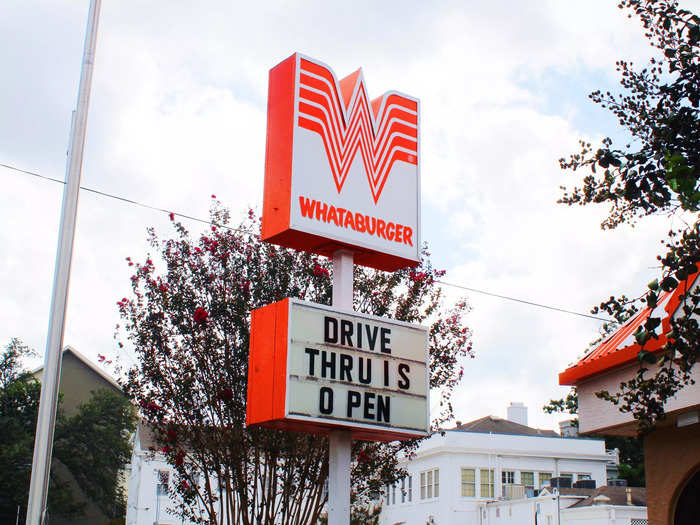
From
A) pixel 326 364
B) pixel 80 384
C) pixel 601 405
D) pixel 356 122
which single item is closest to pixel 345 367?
pixel 326 364

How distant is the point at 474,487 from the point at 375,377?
37.6 m

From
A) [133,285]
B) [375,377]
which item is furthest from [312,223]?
[133,285]

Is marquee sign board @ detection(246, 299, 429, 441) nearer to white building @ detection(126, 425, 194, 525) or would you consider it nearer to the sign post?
the sign post

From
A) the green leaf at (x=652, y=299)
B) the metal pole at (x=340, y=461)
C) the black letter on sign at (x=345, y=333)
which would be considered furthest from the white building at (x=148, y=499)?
the green leaf at (x=652, y=299)

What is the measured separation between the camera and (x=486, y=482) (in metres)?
45.5

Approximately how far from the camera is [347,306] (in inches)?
398

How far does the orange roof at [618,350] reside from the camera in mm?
9773

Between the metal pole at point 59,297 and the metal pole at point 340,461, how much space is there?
9.99 ft

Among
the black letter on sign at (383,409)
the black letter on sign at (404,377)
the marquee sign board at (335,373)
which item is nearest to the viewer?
the marquee sign board at (335,373)

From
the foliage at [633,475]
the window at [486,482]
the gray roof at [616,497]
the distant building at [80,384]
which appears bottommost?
the gray roof at [616,497]

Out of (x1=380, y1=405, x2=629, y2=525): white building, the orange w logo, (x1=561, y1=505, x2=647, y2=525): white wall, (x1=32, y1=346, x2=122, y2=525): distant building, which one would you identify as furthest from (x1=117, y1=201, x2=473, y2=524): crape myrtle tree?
(x1=32, y1=346, x2=122, y2=525): distant building

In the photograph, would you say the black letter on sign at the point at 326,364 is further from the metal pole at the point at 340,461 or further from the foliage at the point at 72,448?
the foliage at the point at 72,448

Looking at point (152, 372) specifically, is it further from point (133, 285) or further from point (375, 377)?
point (375, 377)

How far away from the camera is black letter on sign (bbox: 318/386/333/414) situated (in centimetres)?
902
